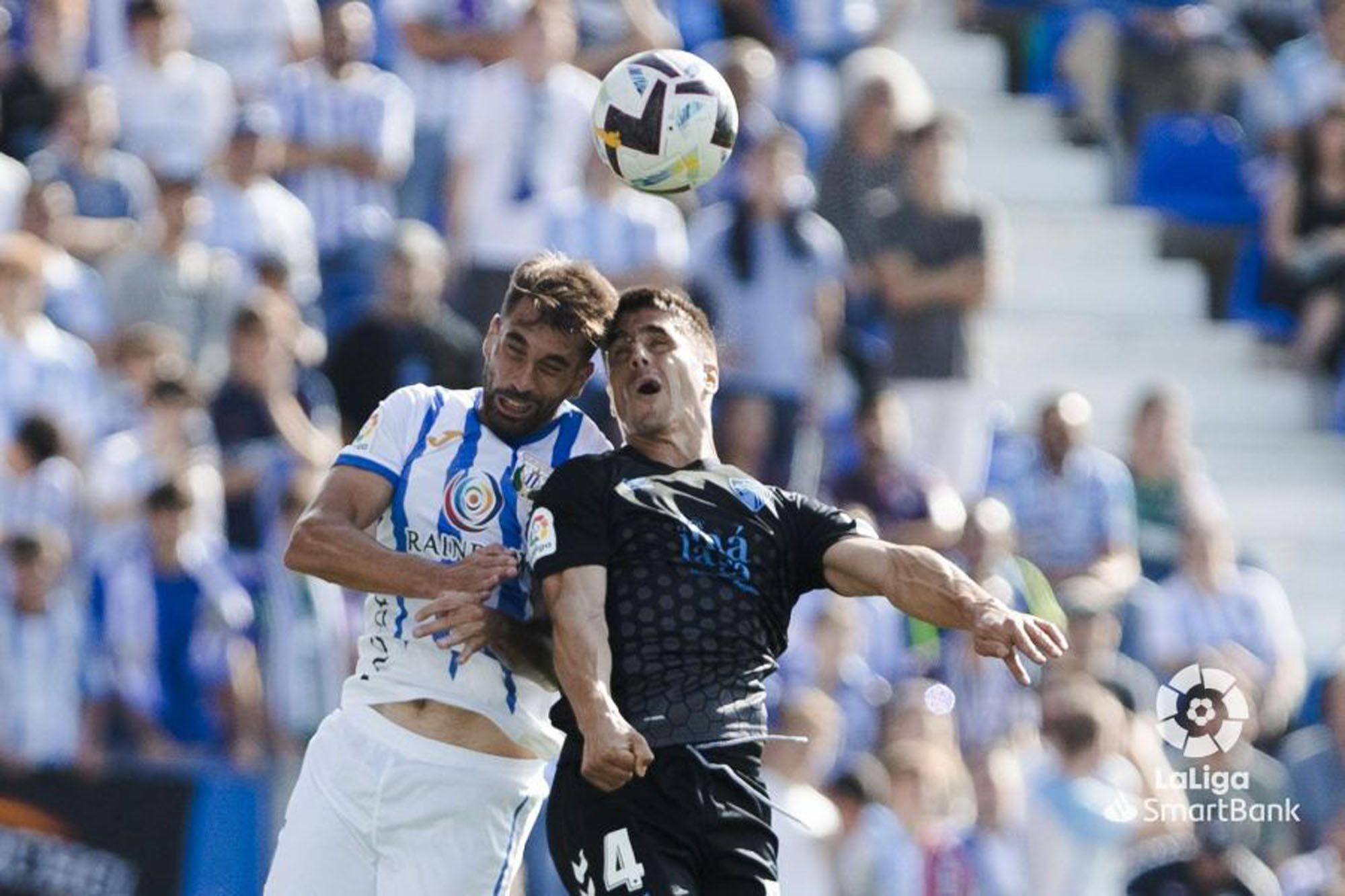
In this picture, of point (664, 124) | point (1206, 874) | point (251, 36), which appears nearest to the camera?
point (664, 124)

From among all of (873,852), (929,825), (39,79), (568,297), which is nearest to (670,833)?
(568,297)

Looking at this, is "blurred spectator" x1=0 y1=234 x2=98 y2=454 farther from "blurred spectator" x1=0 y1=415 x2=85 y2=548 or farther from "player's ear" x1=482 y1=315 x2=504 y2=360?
"player's ear" x1=482 y1=315 x2=504 y2=360

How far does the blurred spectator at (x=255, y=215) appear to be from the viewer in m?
14.3

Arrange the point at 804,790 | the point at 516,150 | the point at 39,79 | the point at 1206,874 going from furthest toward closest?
the point at 39,79, the point at 516,150, the point at 804,790, the point at 1206,874

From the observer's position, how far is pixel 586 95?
1479cm

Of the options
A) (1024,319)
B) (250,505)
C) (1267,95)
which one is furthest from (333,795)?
(1267,95)

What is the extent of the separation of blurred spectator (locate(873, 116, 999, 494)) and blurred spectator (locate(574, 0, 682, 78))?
6.07 ft

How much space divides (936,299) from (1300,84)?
3.81 meters

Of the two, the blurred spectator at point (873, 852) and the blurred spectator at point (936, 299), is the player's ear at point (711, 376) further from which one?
the blurred spectator at point (936, 299)

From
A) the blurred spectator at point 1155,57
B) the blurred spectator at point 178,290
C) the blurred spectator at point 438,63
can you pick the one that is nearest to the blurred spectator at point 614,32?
the blurred spectator at point 438,63

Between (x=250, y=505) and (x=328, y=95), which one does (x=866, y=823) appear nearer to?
(x=250, y=505)

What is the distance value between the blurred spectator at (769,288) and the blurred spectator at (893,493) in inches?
15.4

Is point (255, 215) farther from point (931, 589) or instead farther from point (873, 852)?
point (931, 589)

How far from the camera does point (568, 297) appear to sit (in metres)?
7.62
